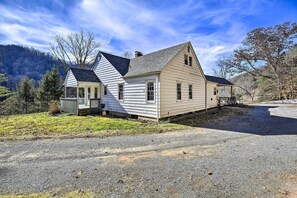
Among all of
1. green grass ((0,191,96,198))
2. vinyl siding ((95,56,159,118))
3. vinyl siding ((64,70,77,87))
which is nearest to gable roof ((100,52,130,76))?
vinyl siding ((95,56,159,118))

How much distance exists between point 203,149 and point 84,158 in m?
3.81

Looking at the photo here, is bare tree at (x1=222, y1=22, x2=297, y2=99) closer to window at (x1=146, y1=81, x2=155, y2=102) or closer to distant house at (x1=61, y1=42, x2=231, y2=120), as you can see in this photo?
distant house at (x1=61, y1=42, x2=231, y2=120)

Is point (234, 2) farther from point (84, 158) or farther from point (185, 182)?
point (84, 158)

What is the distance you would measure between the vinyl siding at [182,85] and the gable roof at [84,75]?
287 inches

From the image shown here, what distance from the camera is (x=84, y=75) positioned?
14117 mm

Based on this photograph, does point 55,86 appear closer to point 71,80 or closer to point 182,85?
point 71,80

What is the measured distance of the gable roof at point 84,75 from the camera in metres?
13.4

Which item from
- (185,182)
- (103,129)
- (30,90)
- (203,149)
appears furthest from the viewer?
(30,90)

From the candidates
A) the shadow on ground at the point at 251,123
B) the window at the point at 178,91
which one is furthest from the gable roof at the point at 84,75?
the shadow on ground at the point at 251,123

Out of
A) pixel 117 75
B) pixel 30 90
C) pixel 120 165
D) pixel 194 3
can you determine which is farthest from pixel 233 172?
pixel 30 90

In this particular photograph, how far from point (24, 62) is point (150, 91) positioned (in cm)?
7081

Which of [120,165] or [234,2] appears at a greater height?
[234,2]

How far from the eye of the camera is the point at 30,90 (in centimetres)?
2531

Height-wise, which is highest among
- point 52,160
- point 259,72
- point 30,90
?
point 259,72
